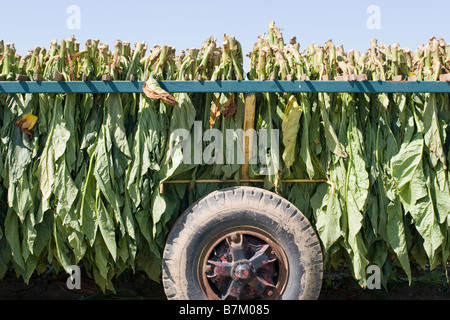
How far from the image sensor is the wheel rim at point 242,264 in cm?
383

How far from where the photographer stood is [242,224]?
12.8 ft

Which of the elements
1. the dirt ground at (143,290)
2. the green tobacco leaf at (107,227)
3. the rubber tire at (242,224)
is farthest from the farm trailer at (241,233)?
the dirt ground at (143,290)

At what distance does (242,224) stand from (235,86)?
38.4 inches

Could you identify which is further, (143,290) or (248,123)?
(143,290)

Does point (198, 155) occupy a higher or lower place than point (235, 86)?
lower

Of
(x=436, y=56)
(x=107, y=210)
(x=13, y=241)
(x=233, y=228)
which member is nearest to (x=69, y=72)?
(x=107, y=210)

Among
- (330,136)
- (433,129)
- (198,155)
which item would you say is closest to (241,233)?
(198,155)

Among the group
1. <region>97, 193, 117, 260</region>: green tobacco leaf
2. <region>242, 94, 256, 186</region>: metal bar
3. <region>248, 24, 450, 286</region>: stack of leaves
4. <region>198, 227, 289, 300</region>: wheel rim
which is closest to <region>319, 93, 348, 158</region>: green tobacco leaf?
<region>248, 24, 450, 286</region>: stack of leaves

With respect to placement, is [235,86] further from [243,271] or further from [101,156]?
[243,271]

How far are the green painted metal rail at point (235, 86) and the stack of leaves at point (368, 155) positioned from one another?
72 mm

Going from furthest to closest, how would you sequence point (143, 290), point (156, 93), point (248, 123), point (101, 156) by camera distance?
point (143, 290) < point (248, 123) < point (101, 156) < point (156, 93)

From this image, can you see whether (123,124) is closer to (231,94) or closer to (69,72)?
(69,72)

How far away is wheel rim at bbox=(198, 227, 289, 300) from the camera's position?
383cm

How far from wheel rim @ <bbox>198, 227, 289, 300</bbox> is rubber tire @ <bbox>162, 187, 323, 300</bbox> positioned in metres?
0.05
